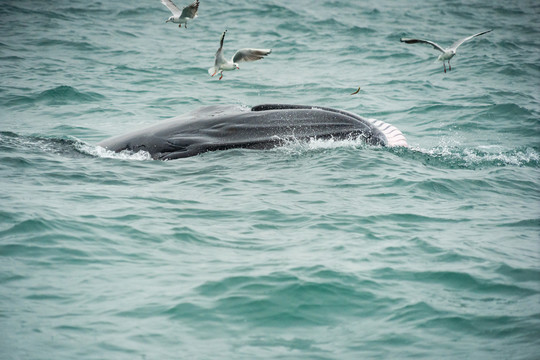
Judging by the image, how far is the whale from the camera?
10.6 meters

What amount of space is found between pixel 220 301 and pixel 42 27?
72.0 feet

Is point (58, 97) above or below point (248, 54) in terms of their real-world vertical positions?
below

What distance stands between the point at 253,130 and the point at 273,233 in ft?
9.26

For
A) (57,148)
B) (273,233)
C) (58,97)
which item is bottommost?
(58,97)

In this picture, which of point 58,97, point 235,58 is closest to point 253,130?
point 235,58

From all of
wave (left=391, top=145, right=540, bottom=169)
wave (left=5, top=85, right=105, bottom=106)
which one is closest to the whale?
wave (left=391, top=145, right=540, bottom=169)

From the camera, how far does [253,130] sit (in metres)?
10.7

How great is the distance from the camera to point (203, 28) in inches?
1098

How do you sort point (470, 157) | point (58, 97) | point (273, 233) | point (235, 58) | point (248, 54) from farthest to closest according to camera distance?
point (58, 97) → point (470, 157) → point (235, 58) → point (248, 54) → point (273, 233)

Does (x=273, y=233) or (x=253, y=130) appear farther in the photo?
(x=253, y=130)

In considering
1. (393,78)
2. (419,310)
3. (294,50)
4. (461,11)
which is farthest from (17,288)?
(461,11)

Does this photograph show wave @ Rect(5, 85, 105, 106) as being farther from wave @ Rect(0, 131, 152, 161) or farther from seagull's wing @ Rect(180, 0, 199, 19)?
seagull's wing @ Rect(180, 0, 199, 19)

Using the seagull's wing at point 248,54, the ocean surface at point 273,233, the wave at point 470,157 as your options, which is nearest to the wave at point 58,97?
the ocean surface at point 273,233

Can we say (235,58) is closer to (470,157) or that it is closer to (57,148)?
(57,148)
